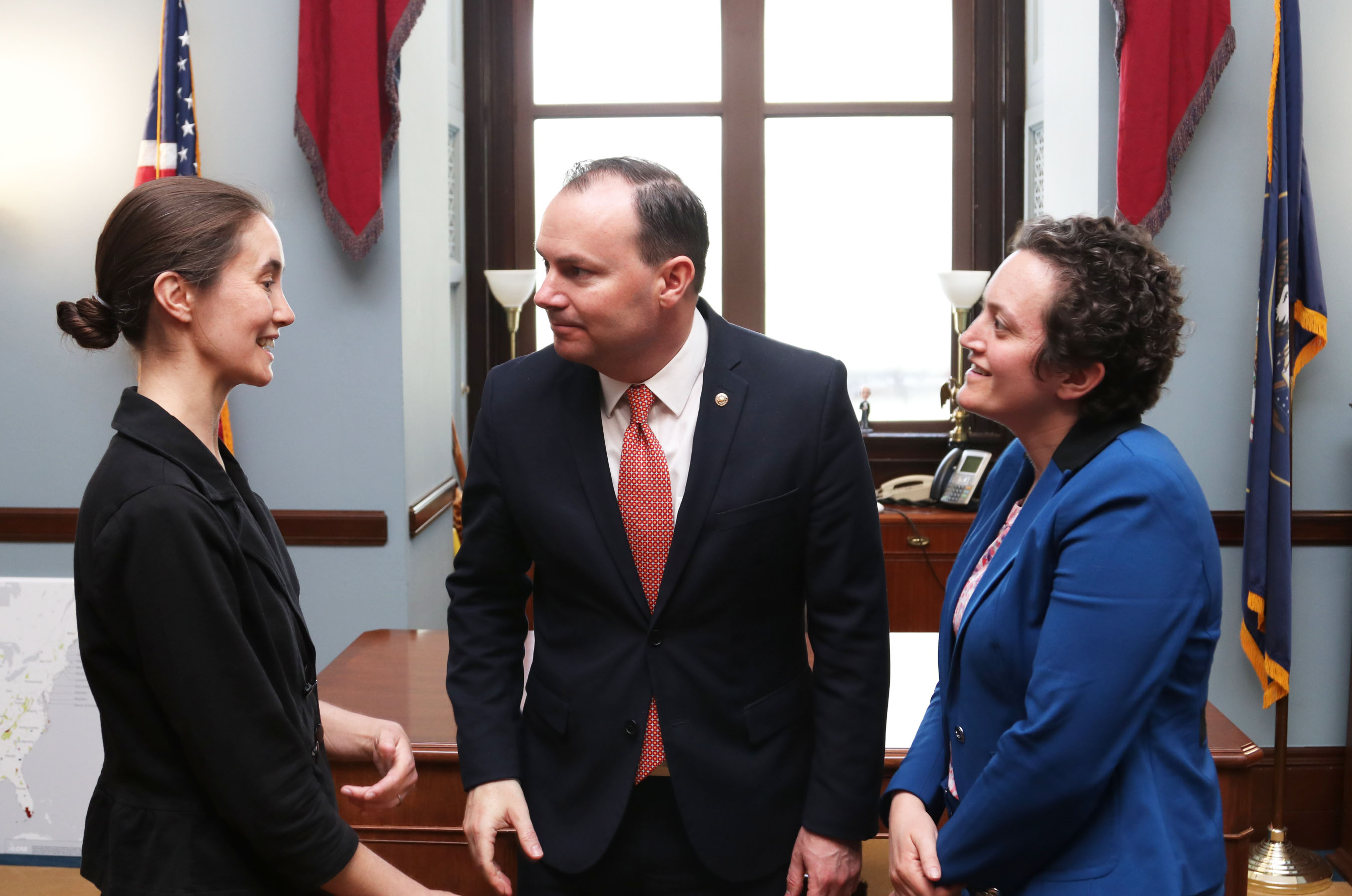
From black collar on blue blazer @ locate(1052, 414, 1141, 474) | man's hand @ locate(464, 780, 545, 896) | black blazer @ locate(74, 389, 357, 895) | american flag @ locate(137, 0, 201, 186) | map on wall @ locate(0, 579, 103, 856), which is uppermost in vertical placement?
american flag @ locate(137, 0, 201, 186)

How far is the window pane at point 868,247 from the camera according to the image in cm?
493

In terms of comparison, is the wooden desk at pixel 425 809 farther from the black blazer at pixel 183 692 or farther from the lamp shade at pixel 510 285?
the lamp shade at pixel 510 285

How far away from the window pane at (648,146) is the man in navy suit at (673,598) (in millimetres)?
3379

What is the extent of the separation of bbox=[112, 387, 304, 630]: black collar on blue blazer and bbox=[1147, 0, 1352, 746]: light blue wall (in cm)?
288

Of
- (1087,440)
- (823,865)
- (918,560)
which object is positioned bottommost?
(918,560)

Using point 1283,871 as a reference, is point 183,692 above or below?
above

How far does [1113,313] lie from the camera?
144 cm

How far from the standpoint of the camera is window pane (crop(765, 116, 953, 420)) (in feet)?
16.2

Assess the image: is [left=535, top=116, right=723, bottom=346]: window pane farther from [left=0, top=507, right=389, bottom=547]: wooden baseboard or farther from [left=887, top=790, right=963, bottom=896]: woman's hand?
[left=887, top=790, right=963, bottom=896]: woman's hand

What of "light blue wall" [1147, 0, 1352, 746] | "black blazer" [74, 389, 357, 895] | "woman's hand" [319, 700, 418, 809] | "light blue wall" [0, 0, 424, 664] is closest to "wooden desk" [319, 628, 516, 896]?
"woman's hand" [319, 700, 418, 809]

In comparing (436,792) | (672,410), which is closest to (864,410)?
(436,792)

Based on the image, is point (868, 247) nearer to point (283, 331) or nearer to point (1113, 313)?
point (283, 331)

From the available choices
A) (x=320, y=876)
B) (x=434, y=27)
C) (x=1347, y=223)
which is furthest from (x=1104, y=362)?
(x=434, y=27)

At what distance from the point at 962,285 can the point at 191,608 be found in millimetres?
3629
